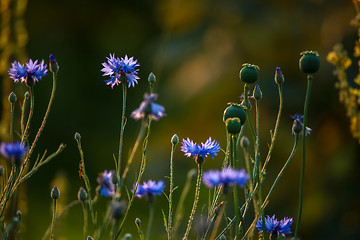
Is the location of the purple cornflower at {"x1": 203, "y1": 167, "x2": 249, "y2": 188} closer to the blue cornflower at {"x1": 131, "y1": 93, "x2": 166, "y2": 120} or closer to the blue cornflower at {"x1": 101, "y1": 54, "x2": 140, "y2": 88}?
the blue cornflower at {"x1": 131, "y1": 93, "x2": 166, "y2": 120}

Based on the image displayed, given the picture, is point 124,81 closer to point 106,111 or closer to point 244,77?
point 244,77

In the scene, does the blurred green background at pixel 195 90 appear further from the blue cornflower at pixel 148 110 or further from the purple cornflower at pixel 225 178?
the purple cornflower at pixel 225 178

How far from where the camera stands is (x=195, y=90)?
4590 mm

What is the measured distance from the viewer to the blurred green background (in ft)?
10.8

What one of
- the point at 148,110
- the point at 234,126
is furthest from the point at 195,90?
the point at 148,110

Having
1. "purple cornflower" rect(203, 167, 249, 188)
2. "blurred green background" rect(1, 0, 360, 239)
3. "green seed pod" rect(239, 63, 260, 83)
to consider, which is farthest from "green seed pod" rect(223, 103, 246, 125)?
"blurred green background" rect(1, 0, 360, 239)

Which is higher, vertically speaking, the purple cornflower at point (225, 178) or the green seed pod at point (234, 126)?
the green seed pod at point (234, 126)

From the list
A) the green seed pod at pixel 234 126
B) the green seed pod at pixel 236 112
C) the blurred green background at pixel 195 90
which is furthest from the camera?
the blurred green background at pixel 195 90

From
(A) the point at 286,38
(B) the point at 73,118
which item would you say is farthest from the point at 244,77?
(B) the point at 73,118

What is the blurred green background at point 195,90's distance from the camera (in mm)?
3283

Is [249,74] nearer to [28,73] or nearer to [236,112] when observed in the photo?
[236,112]

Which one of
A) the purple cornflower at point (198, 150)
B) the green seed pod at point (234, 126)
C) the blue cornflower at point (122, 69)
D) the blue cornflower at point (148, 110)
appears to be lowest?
the blue cornflower at point (148, 110)

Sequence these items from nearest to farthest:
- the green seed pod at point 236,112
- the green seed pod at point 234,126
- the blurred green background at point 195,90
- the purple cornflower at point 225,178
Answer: the purple cornflower at point 225,178 → the green seed pod at point 234,126 → the green seed pod at point 236,112 → the blurred green background at point 195,90

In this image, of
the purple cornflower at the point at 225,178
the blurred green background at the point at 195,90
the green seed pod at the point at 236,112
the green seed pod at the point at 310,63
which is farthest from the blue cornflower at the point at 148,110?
the blurred green background at the point at 195,90
